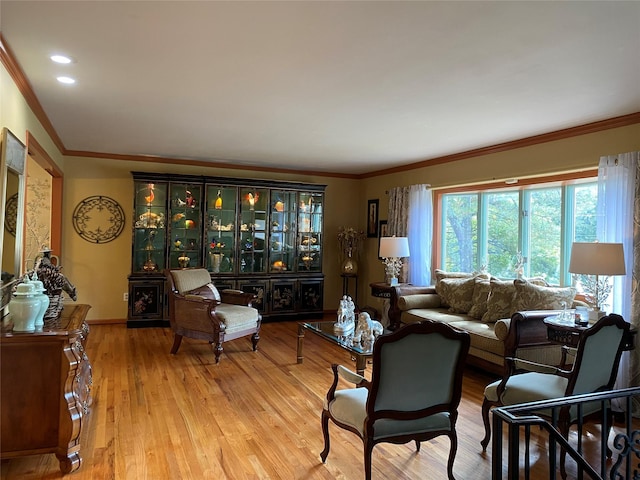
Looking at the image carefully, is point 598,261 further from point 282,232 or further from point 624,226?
point 282,232

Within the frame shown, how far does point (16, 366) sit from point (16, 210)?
4.15 ft

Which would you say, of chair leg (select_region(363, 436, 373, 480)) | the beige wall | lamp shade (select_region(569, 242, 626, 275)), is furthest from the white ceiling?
chair leg (select_region(363, 436, 373, 480))

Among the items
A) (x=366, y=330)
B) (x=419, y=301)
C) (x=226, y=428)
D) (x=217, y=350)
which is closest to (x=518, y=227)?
(x=419, y=301)

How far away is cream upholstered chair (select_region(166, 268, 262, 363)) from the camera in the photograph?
4809 millimetres

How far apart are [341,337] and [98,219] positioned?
13.9 ft

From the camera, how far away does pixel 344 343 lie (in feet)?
12.2

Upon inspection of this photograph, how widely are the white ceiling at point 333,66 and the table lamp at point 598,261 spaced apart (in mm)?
1102

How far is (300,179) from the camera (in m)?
7.52

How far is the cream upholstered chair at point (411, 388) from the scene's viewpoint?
2.24 metres

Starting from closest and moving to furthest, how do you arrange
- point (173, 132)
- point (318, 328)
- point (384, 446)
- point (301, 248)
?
point (384, 446), point (318, 328), point (173, 132), point (301, 248)

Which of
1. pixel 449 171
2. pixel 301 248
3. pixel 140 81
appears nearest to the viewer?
pixel 140 81

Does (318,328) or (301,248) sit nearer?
(318,328)

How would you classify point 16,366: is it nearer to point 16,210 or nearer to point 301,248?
point 16,210

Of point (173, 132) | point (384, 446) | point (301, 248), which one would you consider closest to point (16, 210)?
point (173, 132)
